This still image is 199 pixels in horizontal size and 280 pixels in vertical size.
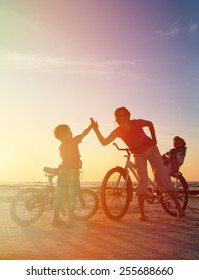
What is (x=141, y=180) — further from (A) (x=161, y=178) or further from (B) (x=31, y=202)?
(B) (x=31, y=202)

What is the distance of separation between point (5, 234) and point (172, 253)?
2825 mm

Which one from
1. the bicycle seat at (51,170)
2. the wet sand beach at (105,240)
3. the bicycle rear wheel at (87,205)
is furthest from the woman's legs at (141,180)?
the bicycle seat at (51,170)

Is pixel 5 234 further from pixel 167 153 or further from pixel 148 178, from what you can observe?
pixel 167 153

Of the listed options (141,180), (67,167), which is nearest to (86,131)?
(67,167)

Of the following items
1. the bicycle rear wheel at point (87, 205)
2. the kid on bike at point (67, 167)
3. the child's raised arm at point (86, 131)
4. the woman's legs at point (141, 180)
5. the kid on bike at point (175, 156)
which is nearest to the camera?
the kid on bike at point (67, 167)

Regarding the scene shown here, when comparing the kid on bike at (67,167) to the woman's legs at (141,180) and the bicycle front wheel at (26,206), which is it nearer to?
the bicycle front wheel at (26,206)

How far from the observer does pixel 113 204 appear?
7539 millimetres

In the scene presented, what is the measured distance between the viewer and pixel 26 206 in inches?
291

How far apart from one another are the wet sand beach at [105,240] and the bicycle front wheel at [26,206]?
0.19m

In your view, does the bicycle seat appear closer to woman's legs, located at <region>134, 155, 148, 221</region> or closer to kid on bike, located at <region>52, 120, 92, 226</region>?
kid on bike, located at <region>52, 120, 92, 226</region>

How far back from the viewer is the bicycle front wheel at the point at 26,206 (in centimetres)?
739

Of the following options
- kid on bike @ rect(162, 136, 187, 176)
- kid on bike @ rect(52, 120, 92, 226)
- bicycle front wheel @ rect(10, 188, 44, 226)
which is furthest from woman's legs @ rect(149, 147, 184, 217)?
bicycle front wheel @ rect(10, 188, 44, 226)

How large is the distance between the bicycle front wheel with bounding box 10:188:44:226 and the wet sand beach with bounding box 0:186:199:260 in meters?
0.19
